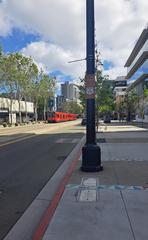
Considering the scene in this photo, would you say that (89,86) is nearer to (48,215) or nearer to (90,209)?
(90,209)

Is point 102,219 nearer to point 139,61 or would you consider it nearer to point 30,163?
point 30,163

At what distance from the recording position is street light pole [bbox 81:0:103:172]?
32.8ft

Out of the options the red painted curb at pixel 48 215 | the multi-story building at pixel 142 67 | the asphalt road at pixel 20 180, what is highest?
the multi-story building at pixel 142 67

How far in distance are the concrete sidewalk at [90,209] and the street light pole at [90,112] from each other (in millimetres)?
354

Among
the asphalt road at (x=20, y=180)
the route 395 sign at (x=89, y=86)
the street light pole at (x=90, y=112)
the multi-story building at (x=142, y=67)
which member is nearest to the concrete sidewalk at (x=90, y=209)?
the asphalt road at (x=20, y=180)

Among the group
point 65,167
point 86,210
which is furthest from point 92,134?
point 86,210

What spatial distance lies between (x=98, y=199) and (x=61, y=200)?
0.72 metres

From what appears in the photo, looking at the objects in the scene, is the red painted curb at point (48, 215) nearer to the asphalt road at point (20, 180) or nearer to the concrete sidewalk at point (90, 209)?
the concrete sidewalk at point (90, 209)

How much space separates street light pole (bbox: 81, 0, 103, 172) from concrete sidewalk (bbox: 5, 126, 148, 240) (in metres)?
0.35

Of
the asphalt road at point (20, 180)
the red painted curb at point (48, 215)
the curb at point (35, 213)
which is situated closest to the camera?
the red painted curb at point (48, 215)

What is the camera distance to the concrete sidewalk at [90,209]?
5.23 metres

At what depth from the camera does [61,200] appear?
23.2ft

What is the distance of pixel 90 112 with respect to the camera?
10.1 metres

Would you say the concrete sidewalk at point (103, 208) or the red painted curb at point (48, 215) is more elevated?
the concrete sidewalk at point (103, 208)
